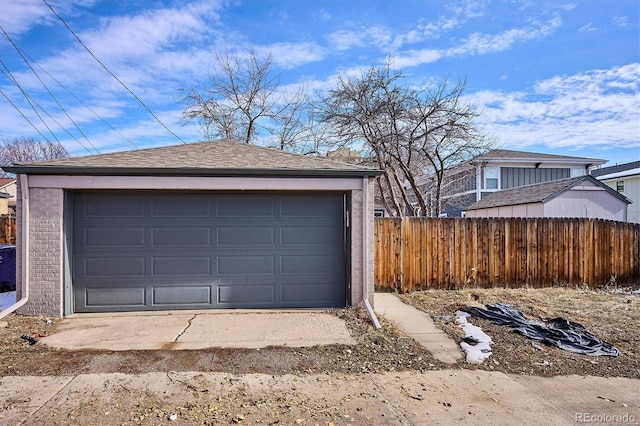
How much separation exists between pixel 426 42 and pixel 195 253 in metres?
8.38

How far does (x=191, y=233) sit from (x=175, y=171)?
119 cm

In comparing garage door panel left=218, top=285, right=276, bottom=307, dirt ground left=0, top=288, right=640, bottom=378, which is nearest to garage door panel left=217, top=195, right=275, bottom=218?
garage door panel left=218, top=285, right=276, bottom=307

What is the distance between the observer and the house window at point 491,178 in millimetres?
19875

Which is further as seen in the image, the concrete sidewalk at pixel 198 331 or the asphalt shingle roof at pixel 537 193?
the asphalt shingle roof at pixel 537 193

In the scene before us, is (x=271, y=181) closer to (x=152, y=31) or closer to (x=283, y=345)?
(x=283, y=345)

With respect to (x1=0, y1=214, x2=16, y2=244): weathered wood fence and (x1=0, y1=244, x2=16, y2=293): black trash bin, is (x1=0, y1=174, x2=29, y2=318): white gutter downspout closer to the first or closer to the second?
(x1=0, y1=244, x2=16, y2=293): black trash bin

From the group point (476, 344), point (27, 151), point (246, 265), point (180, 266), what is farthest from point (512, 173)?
point (27, 151)

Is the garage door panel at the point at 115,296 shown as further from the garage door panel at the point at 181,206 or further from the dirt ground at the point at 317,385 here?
the garage door panel at the point at 181,206

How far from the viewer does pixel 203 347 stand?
17.2ft

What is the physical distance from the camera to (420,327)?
6418 mm

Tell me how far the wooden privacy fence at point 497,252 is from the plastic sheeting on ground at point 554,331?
7.32 ft

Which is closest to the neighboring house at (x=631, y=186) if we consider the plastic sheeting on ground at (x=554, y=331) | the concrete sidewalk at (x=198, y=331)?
the plastic sheeting on ground at (x=554, y=331)

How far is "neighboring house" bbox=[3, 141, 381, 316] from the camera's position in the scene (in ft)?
21.9

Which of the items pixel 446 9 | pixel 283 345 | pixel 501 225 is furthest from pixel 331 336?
pixel 446 9
